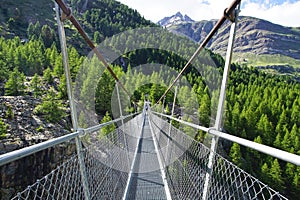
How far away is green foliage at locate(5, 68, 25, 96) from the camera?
862 inches

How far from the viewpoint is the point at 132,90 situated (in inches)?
1394

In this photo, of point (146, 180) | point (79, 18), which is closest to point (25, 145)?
point (146, 180)

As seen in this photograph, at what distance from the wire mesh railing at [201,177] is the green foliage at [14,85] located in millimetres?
23968

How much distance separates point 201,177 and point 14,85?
25.5 m

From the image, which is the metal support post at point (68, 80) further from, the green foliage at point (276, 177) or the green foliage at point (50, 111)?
the green foliage at point (276, 177)

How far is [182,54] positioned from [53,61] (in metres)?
35.8

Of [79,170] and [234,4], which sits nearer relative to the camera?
[234,4]

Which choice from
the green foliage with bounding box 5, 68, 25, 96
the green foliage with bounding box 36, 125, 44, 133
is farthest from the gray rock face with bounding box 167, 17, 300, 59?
the green foliage with bounding box 36, 125, 44, 133

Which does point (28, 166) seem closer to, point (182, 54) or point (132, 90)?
point (132, 90)

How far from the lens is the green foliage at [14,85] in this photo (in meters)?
21.9

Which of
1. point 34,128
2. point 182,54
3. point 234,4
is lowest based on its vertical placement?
point 34,128

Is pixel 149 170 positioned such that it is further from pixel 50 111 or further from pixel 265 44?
pixel 265 44

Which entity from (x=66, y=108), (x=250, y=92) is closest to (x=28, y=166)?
(x=66, y=108)

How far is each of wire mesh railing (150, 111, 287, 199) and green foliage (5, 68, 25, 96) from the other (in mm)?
23968
